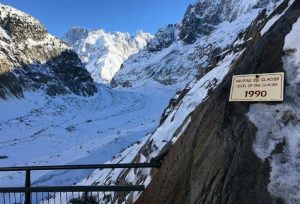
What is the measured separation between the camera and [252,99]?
4738mm

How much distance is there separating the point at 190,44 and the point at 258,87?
122 meters

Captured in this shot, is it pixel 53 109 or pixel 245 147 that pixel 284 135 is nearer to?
pixel 245 147

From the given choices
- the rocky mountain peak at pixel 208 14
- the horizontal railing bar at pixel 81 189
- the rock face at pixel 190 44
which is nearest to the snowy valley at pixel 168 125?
the horizontal railing bar at pixel 81 189

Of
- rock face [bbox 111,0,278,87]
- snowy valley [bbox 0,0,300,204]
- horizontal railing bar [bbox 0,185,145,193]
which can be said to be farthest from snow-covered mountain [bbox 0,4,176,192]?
rock face [bbox 111,0,278,87]

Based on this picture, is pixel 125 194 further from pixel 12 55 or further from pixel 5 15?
pixel 5 15

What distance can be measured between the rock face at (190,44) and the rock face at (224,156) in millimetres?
78918

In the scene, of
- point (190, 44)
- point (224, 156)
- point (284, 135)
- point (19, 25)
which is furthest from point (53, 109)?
point (190, 44)

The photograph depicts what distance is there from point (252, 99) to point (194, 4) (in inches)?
6756

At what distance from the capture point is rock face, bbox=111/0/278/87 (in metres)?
101

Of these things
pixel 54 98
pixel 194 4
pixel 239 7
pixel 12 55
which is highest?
pixel 194 4

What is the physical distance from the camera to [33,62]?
63.8m

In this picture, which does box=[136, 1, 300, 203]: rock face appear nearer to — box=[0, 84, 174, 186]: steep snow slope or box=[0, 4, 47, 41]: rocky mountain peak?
box=[0, 84, 174, 186]: steep snow slope

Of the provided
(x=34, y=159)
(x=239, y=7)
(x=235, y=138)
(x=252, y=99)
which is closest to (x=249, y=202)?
(x=235, y=138)

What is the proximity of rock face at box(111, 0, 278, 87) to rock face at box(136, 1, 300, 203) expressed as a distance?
259 feet
